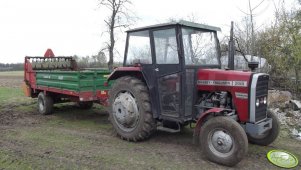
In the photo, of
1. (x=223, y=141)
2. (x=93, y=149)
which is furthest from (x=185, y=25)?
(x=93, y=149)

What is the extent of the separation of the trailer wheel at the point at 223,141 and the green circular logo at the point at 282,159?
786 millimetres

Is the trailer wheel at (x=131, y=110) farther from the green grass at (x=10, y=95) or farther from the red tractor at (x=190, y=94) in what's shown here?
the green grass at (x=10, y=95)

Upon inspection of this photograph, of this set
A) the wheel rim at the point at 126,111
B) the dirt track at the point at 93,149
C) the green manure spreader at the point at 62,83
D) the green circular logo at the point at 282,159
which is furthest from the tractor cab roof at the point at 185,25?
the green circular logo at the point at 282,159

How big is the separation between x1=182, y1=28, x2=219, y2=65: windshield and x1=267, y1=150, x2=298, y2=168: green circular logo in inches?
76.6

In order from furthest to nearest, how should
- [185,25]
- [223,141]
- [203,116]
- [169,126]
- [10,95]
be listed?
[10,95], [169,126], [185,25], [203,116], [223,141]

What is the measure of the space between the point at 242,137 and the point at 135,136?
2.20 meters

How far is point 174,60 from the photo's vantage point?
559 cm

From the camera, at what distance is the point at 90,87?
8117 mm

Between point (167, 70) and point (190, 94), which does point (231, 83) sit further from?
point (167, 70)

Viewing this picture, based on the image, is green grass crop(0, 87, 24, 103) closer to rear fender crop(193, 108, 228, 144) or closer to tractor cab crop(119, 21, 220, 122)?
tractor cab crop(119, 21, 220, 122)

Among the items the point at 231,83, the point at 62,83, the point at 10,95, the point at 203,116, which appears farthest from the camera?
the point at 10,95

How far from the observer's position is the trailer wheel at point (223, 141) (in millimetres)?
4754

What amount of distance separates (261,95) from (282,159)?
110cm

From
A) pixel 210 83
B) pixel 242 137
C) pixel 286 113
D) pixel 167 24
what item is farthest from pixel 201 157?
pixel 286 113
